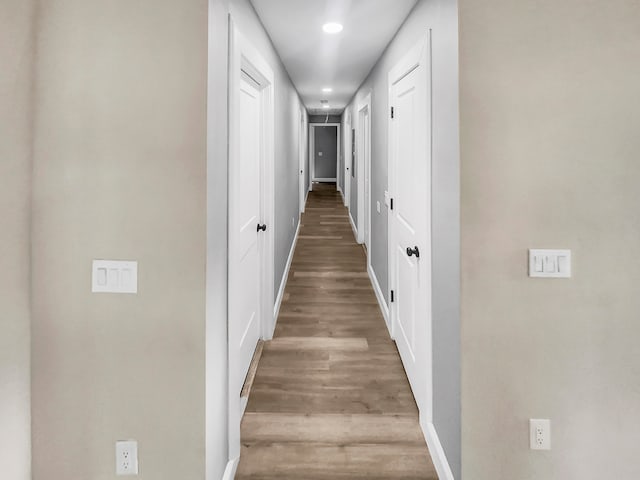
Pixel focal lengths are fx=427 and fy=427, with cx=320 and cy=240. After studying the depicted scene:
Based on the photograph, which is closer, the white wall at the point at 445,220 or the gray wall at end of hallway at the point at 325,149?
the white wall at the point at 445,220

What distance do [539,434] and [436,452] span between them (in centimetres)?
52

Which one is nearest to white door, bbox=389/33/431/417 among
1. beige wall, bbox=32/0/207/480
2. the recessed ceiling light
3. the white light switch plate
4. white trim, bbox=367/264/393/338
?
white trim, bbox=367/264/393/338

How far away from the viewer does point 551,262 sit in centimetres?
157

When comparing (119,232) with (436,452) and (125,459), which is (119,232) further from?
(436,452)

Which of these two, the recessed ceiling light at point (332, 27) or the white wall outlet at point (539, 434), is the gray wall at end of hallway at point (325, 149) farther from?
the white wall outlet at point (539, 434)

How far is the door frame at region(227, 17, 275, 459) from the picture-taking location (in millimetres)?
1873

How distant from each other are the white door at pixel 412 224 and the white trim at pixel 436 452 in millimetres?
76

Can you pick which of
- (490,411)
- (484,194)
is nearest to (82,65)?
(484,194)

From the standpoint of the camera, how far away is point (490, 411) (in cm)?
161

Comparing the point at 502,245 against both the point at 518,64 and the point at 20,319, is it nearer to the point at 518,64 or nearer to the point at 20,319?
the point at 518,64

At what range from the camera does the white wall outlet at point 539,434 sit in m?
1.60

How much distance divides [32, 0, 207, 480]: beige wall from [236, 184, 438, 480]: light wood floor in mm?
674

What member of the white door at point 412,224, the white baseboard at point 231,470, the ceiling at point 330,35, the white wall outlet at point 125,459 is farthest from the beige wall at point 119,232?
the ceiling at point 330,35

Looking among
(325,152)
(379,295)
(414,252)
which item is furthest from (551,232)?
(325,152)
